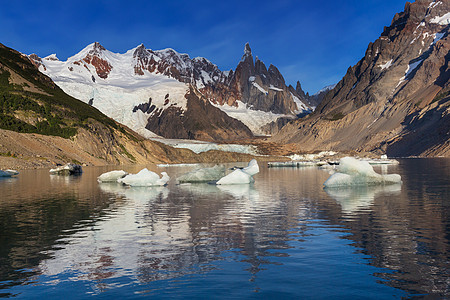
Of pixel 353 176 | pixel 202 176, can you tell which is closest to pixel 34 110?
pixel 202 176

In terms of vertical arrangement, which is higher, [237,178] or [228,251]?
[237,178]

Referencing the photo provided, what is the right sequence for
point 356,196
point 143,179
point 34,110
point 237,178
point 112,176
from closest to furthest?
point 356,196 → point 143,179 → point 237,178 → point 112,176 → point 34,110

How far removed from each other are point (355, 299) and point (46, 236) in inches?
626

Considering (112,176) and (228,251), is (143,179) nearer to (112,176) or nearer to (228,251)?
(112,176)

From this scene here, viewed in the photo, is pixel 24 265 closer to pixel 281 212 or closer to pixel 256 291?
pixel 256 291

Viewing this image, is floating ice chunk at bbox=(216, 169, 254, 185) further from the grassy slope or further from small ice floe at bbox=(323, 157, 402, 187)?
the grassy slope

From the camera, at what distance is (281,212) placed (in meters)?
29.5

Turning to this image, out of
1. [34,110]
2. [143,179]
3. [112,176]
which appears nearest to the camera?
[143,179]

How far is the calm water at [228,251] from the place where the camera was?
1323 centimetres

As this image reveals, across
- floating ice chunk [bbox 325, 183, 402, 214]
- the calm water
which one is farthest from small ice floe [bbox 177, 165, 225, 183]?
the calm water

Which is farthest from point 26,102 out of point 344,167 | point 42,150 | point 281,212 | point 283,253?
point 283,253

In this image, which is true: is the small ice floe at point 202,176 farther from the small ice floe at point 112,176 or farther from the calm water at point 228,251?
the calm water at point 228,251

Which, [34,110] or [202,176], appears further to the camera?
[34,110]

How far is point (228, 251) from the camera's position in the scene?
707 inches
